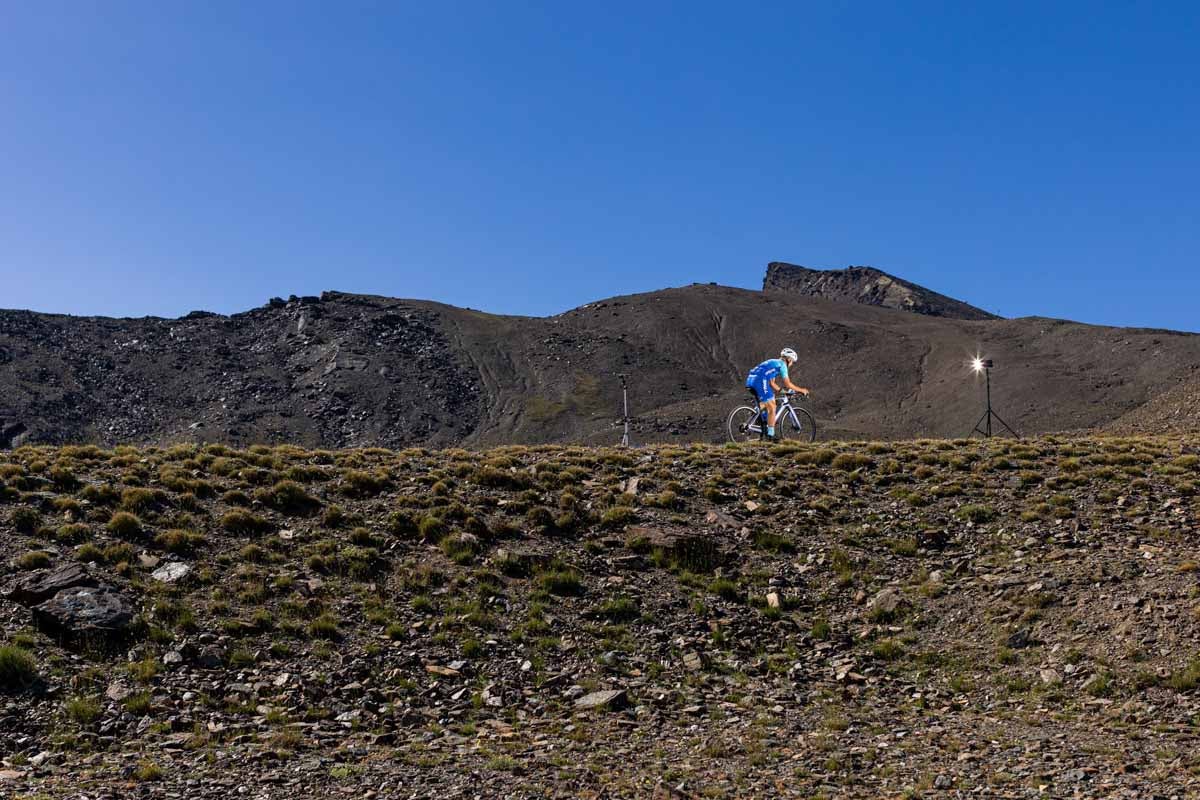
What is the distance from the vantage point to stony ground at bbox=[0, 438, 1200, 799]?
11484 millimetres

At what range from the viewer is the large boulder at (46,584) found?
15.6m

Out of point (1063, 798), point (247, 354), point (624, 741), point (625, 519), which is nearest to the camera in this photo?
point (1063, 798)

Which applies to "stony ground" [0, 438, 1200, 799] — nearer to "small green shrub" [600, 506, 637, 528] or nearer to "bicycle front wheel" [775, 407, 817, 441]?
"small green shrub" [600, 506, 637, 528]

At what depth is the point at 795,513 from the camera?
2161 cm

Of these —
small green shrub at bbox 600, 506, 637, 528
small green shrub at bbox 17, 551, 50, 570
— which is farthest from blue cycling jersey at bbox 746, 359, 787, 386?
small green shrub at bbox 17, 551, 50, 570

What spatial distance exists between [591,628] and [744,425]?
1618cm

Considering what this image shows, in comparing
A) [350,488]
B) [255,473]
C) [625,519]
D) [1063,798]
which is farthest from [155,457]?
[1063,798]

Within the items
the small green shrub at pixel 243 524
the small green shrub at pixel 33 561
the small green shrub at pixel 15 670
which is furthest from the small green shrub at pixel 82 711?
the small green shrub at pixel 243 524

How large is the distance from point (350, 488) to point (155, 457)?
5554 mm

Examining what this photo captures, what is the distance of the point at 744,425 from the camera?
31453 mm

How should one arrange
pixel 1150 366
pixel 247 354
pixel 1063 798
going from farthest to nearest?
pixel 247 354, pixel 1150 366, pixel 1063 798

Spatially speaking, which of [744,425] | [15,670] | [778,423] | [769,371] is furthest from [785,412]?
[15,670]

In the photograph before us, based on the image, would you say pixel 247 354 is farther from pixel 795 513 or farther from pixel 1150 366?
pixel 795 513

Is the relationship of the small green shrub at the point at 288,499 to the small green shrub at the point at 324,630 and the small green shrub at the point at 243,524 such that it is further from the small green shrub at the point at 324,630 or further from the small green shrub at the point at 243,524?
the small green shrub at the point at 324,630
